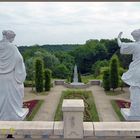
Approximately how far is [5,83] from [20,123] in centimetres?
407

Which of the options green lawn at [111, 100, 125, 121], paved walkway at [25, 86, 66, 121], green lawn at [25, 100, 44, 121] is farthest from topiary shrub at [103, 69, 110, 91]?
green lawn at [25, 100, 44, 121]

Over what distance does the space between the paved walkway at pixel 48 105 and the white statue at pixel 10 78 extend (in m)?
2.03

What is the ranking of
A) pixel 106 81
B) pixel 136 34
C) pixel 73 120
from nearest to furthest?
pixel 73 120 < pixel 136 34 < pixel 106 81

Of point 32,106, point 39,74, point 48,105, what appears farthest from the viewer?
point 39,74

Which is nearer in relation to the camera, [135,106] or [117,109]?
[135,106]

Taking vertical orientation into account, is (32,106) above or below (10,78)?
below

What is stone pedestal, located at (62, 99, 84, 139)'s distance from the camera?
4.94 meters

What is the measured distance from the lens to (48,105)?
13.9 metres

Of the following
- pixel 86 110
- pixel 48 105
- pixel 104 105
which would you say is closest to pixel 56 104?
pixel 48 105

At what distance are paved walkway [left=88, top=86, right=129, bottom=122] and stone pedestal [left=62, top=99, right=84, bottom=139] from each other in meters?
6.21

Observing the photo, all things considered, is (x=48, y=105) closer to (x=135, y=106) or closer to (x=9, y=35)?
(x=135, y=106)

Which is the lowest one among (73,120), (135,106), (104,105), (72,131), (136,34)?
(104,105)

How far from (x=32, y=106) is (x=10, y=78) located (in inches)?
178

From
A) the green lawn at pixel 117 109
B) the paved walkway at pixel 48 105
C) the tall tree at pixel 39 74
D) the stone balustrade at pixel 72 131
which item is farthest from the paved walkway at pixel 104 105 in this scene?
the stone balustrade at pixel 72 131
